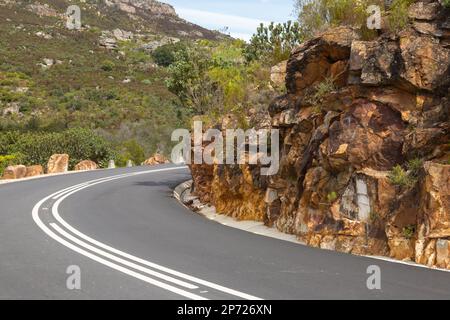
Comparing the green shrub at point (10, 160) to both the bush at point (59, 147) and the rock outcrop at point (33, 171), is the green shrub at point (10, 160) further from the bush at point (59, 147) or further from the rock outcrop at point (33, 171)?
the rock outcrop at point (33, 171)

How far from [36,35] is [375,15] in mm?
73207

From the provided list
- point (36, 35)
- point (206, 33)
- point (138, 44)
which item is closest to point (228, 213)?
point (36, 35)

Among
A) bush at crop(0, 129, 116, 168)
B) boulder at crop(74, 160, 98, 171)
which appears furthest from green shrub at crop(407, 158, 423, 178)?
bush at crop(0, 129, 116, 168)

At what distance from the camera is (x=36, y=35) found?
7644 cm

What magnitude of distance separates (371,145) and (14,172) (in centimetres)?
2109

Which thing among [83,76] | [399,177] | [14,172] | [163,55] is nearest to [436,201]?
[399,177]

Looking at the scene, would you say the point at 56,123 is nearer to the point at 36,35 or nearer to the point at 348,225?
the point at 36,35

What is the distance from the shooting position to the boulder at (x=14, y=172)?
26.2 m

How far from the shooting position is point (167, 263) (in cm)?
830

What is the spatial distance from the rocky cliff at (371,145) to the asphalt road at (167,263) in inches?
32.1

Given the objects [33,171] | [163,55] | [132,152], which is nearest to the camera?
[33,171]

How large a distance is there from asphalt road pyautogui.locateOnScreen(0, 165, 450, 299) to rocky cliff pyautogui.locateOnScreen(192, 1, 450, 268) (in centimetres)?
81

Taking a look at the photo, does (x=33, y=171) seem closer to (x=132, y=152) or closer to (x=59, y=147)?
(x=59, y=147)

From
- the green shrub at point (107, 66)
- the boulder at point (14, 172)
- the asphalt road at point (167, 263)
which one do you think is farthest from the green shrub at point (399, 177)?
the green shrub at point (107, 66)
